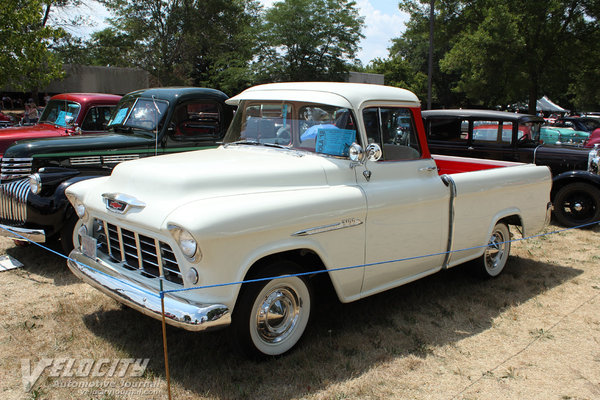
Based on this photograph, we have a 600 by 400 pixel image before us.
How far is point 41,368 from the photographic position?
3420 millimetres

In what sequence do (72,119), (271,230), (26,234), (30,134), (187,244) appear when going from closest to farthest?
(187,244), (271,230), (26,234), (30,134), (72,119)

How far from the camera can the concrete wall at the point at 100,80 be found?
90.1 feet

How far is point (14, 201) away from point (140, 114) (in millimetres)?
2228

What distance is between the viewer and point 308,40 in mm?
24172

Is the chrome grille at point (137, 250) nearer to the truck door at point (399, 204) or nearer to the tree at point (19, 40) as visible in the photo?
the truck door at point (399, 204)

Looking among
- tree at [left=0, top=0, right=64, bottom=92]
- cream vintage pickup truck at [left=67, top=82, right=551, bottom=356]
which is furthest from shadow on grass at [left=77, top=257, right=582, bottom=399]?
tree at [left=0, top=0, right=64, bottom=92]

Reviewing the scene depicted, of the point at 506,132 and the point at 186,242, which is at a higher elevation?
the point at 506,132

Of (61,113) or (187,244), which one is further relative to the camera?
(61,113)

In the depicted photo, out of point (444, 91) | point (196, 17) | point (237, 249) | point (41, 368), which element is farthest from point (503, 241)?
point (444, 91)

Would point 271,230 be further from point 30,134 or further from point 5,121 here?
point 5,121

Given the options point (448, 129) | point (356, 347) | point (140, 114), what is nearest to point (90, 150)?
point (140, 114)

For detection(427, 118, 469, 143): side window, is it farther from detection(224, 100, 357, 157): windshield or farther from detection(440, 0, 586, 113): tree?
detection(440, 0, 586, 113): tree

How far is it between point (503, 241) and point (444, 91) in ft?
160

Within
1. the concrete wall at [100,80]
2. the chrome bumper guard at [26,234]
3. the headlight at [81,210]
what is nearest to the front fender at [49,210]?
the chrome bumper guard at [26,234]
